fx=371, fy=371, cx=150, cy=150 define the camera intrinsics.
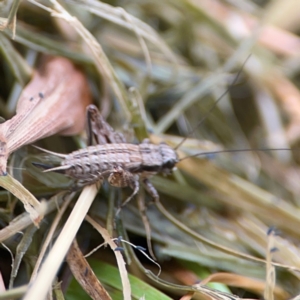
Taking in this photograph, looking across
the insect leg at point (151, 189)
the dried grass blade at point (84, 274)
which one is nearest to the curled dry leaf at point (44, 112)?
the dried grass blade at point (84, 274)

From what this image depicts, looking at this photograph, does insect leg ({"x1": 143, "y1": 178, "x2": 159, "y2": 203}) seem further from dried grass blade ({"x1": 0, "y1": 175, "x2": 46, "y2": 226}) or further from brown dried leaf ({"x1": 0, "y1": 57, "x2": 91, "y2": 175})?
dried grass blade ({"x1": 0, "y1": 175, "x2": 46, "y2": 226})

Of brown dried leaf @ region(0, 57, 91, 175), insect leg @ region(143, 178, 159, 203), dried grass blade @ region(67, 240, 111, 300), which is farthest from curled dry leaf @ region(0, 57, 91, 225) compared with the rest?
insect leg @ region(143, 178, 159, 203)

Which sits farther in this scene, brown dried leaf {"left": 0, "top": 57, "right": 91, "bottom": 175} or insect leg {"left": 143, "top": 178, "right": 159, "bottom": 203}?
insect leg {"left": 143, "top": 178, "right": 159, "bottom": 203}

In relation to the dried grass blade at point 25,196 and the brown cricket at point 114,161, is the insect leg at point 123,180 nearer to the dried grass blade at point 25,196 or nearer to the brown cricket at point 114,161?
the brown cricket at point 114,161

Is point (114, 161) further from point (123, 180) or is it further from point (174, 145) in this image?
point (174, 145)

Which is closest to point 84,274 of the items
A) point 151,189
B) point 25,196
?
point 25,196

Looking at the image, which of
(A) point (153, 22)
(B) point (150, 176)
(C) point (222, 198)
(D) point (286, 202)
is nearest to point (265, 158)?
(D) point (286, 202)
